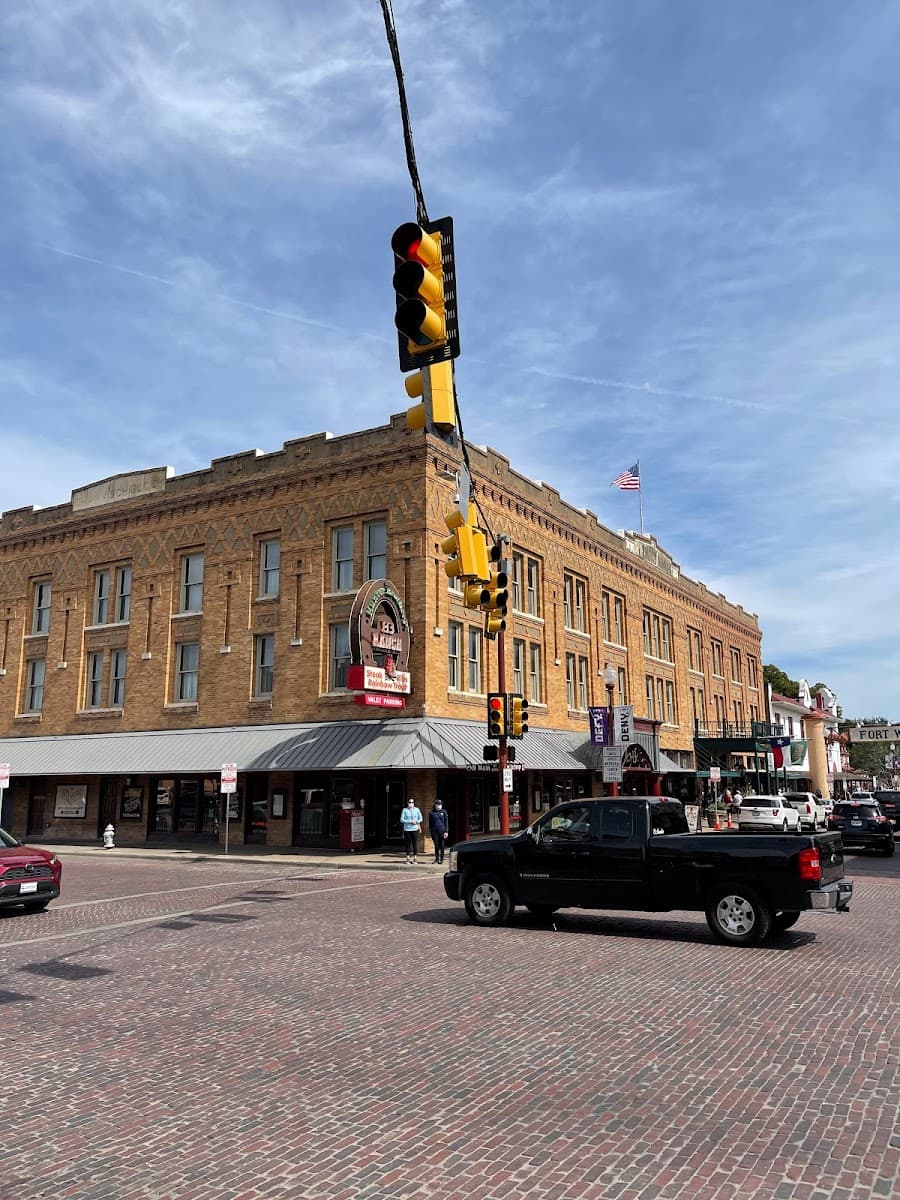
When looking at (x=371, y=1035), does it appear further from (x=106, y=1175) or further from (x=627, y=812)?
(x=627, y=812)

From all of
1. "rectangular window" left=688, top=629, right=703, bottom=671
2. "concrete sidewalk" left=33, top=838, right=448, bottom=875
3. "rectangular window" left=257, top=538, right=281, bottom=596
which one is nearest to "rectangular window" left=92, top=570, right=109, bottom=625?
"rectangular window" left=257, top=538, right=281, bottom=596

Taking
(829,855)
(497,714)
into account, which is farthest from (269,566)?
(829,855)

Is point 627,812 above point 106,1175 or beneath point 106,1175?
above

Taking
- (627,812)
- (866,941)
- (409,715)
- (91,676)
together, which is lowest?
(866,941)

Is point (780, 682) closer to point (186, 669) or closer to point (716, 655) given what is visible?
point (716, 655)

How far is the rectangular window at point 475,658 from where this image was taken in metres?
29.9

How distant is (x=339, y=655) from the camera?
29047 millimetres

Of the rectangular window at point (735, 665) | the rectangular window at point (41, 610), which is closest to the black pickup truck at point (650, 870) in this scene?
the rectangular window at point (41, 610)

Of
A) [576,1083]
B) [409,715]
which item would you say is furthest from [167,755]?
[576,1083]

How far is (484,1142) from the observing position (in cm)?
505

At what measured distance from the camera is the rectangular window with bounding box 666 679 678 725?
152 ft

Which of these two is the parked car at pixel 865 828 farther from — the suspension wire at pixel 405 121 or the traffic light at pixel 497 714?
the suspension wire at pixel 405 121

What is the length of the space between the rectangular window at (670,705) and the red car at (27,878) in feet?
117

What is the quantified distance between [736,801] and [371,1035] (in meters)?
40.3
